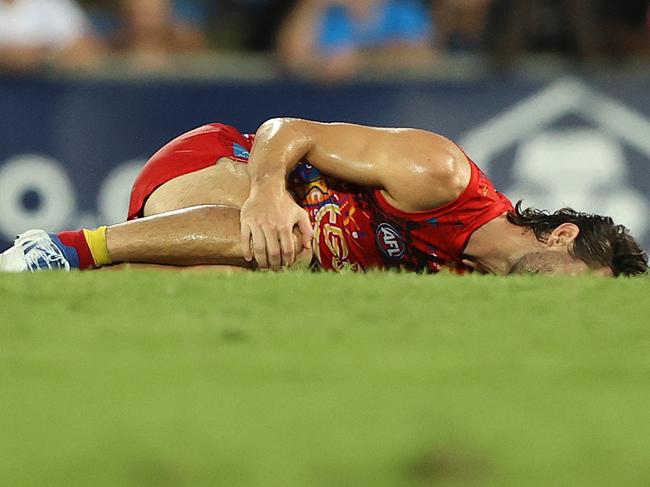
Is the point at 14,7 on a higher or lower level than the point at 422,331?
higher

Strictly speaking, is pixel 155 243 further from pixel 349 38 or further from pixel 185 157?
pixel 349 38

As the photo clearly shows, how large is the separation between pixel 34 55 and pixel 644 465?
481cm

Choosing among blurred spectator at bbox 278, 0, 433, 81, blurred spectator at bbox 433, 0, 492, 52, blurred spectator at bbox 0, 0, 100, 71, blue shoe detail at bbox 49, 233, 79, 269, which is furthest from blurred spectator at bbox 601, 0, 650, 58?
blue shoe detail at bbox 49, 233, 79, 269

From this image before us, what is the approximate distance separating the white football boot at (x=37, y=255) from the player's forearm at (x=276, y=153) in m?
0.57

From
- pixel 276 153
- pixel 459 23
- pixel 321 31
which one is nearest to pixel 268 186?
pixel 276 153

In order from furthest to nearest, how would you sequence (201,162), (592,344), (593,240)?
(201,162) → (593,240) → (592,344)

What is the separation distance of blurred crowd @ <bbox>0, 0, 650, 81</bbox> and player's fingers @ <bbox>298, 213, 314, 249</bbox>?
2661 mm

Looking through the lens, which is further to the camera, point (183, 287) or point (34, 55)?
point (34, 55)

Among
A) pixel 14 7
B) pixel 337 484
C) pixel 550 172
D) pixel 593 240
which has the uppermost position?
pixel 14 7

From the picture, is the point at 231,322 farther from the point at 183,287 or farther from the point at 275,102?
the point at 275,102

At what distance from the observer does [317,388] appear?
163 centimetres

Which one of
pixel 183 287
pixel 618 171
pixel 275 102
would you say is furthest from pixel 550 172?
pixel 183 287

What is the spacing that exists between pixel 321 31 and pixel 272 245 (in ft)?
9.46

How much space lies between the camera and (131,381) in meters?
1.66
